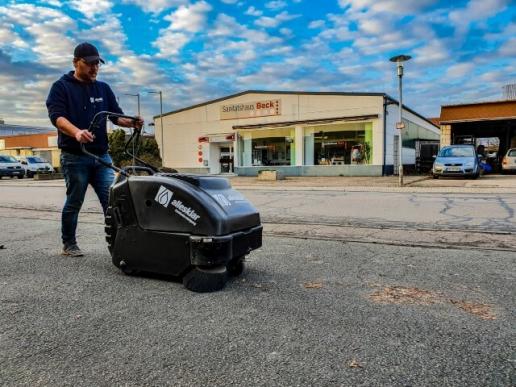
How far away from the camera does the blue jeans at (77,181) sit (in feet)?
13.5

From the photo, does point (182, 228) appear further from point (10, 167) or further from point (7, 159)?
point (7, 159)

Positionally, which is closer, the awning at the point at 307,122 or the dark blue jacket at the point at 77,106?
the dark blue jacket at the point at 77,106

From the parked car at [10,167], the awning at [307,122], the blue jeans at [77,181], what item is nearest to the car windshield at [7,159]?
the parked car at [10,167]

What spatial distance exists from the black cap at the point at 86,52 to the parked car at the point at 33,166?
3333cm

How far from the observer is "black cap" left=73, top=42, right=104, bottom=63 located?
3.96 meters

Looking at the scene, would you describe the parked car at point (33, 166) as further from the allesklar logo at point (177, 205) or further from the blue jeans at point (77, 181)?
the allesklar logo at point (177, 205)

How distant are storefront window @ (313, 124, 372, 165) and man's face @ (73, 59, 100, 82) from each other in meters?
21.3

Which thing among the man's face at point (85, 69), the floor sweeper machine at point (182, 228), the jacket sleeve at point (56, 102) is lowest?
the floor sweeper machine at point (182, 228)

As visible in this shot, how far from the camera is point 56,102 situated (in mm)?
4004

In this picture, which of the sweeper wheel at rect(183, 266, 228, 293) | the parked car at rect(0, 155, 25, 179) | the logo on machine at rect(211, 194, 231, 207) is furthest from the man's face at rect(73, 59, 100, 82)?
the parked car at rect(0, 155, 25, 179)

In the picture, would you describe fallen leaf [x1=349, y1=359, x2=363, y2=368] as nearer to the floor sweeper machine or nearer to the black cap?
the floor sweeper machine

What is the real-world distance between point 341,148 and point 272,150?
4.75 m

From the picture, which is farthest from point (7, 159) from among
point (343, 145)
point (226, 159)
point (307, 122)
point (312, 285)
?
point (312, 285)

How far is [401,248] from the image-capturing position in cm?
477
